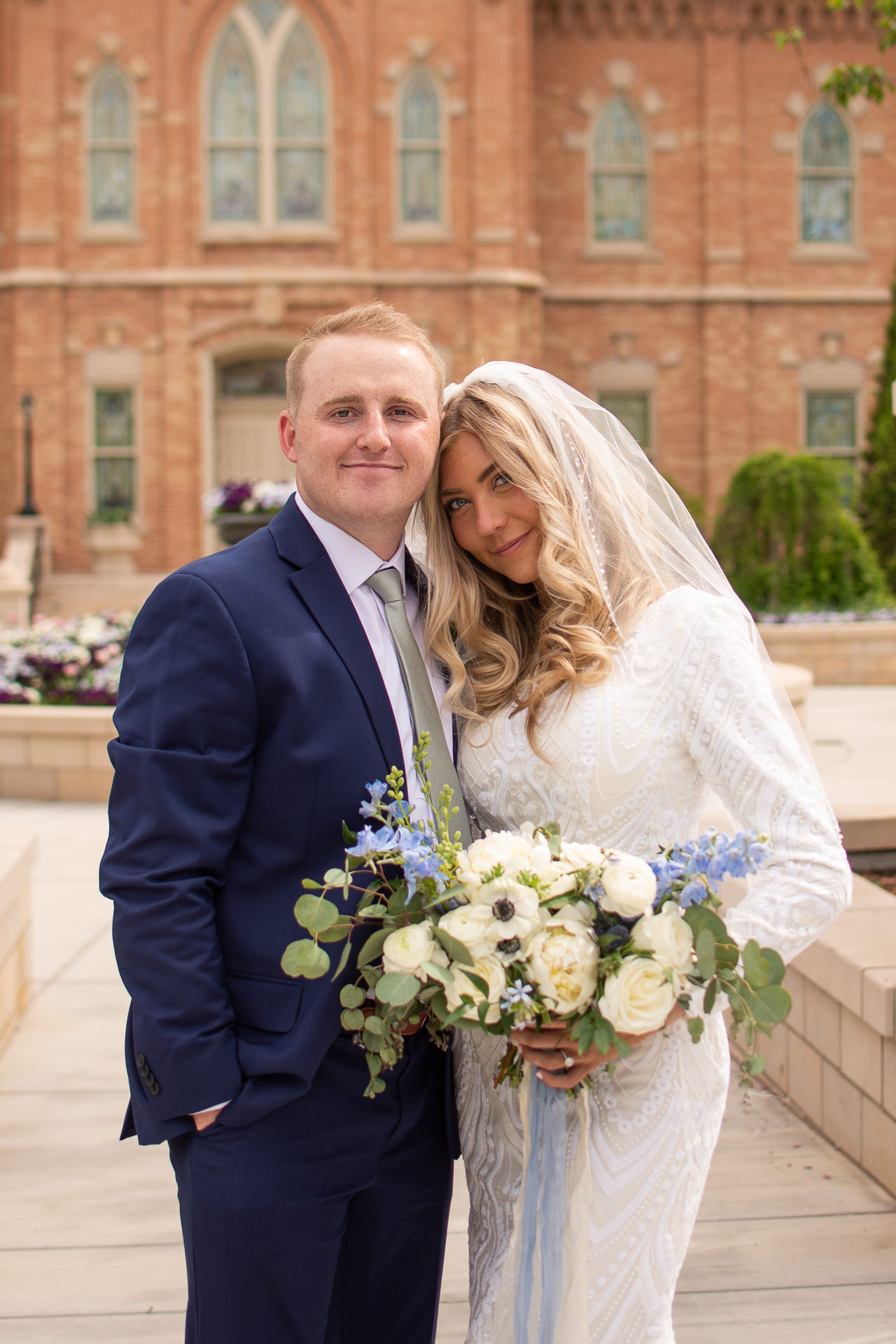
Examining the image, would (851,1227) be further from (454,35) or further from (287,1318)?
(454,35)

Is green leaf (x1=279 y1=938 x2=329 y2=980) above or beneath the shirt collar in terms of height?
beneath

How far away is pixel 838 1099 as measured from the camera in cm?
355

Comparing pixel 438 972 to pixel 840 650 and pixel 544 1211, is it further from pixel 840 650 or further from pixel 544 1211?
pixel 840 650

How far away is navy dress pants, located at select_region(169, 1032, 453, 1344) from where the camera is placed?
6.32ft

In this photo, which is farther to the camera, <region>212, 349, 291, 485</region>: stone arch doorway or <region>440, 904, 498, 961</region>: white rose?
<region>212, 349, 291, 485</region>: stone arch doorway

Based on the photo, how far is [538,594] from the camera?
7.95 feet

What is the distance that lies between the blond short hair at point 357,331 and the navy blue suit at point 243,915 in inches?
14.6

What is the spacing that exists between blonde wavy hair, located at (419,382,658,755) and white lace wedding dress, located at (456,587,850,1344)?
0.17 feet

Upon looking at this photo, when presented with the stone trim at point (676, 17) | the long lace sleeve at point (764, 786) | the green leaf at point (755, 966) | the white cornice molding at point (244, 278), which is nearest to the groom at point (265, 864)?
the long lace sleeve at point (764, 786)

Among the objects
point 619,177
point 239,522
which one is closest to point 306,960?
point 239,522

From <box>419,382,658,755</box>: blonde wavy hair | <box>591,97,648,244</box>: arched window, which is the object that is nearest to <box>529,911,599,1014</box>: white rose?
<box>419,382,658,755</box>: blonde wavy hair

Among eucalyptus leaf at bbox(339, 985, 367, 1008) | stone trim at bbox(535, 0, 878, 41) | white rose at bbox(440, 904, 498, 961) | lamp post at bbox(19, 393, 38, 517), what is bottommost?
eucalyptus leaf at bbox(339, 985, 367, 1008)

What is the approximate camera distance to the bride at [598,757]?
2.00 metres

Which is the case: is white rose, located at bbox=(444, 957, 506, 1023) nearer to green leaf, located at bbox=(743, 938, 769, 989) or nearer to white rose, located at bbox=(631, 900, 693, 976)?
white rose, located at bbox=(631, 900, 693, 976)
